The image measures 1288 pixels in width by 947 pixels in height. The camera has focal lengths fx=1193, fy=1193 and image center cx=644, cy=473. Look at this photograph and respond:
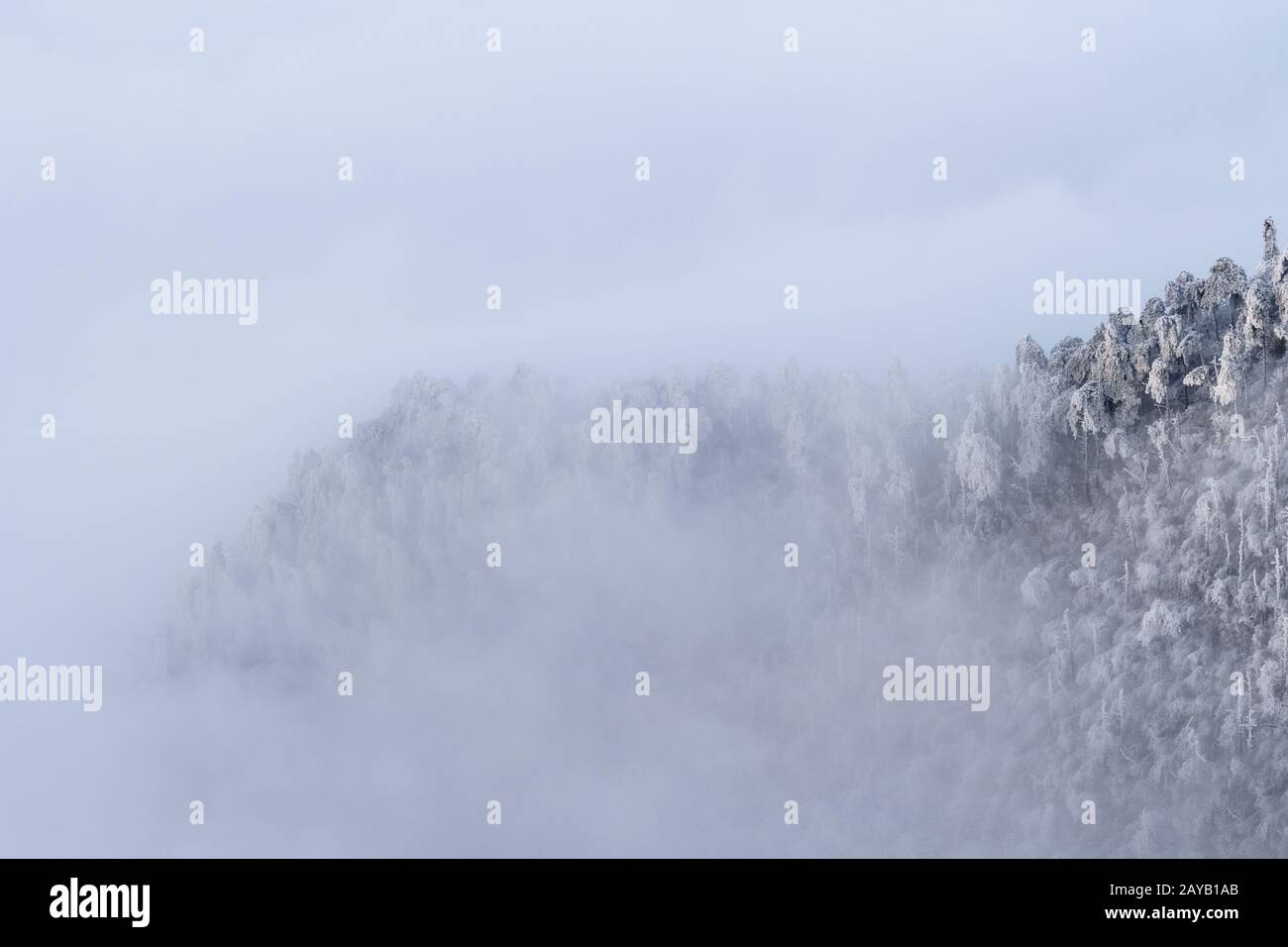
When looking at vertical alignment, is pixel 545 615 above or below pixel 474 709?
above

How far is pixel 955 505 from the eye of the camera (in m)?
84.3

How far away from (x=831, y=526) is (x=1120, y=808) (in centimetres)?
3263

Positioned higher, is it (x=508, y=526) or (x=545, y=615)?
(x=508, y=526)

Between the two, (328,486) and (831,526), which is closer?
(831,526)

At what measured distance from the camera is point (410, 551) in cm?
11150

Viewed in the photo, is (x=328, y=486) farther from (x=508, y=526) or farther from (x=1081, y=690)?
(x=1081, y=690)

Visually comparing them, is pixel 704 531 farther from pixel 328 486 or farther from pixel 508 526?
pixel 328 486

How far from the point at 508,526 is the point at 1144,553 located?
57158mm
